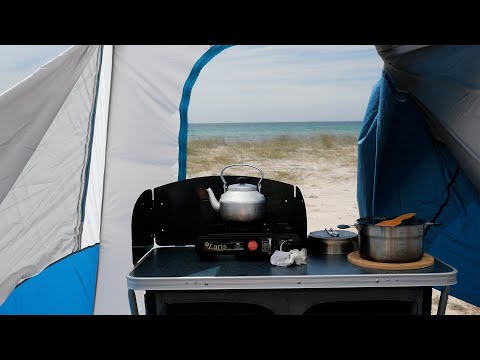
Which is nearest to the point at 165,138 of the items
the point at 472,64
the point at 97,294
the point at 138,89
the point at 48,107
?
the point at 138,89

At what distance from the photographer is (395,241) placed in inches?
68.5

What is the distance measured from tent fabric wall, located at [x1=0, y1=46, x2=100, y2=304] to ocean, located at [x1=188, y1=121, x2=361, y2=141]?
63.3ft

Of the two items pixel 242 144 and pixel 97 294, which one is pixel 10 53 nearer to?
pixel 97 294

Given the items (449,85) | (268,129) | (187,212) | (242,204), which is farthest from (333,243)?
(268,129)

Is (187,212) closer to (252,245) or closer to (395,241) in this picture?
(252,245)

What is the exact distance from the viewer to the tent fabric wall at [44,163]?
1.56 m

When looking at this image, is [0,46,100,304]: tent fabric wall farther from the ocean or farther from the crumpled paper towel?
the ocean

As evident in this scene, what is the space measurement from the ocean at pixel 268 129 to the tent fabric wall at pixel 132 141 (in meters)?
18.8

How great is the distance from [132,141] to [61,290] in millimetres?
858

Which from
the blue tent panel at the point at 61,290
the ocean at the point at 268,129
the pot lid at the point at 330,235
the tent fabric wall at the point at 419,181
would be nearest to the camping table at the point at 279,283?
the pot lid at the point at 330,235

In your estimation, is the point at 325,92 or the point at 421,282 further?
the point at 325,92

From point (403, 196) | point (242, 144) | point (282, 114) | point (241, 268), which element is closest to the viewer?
point (241, 268)

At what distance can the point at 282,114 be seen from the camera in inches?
875

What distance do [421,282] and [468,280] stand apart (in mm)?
1122
